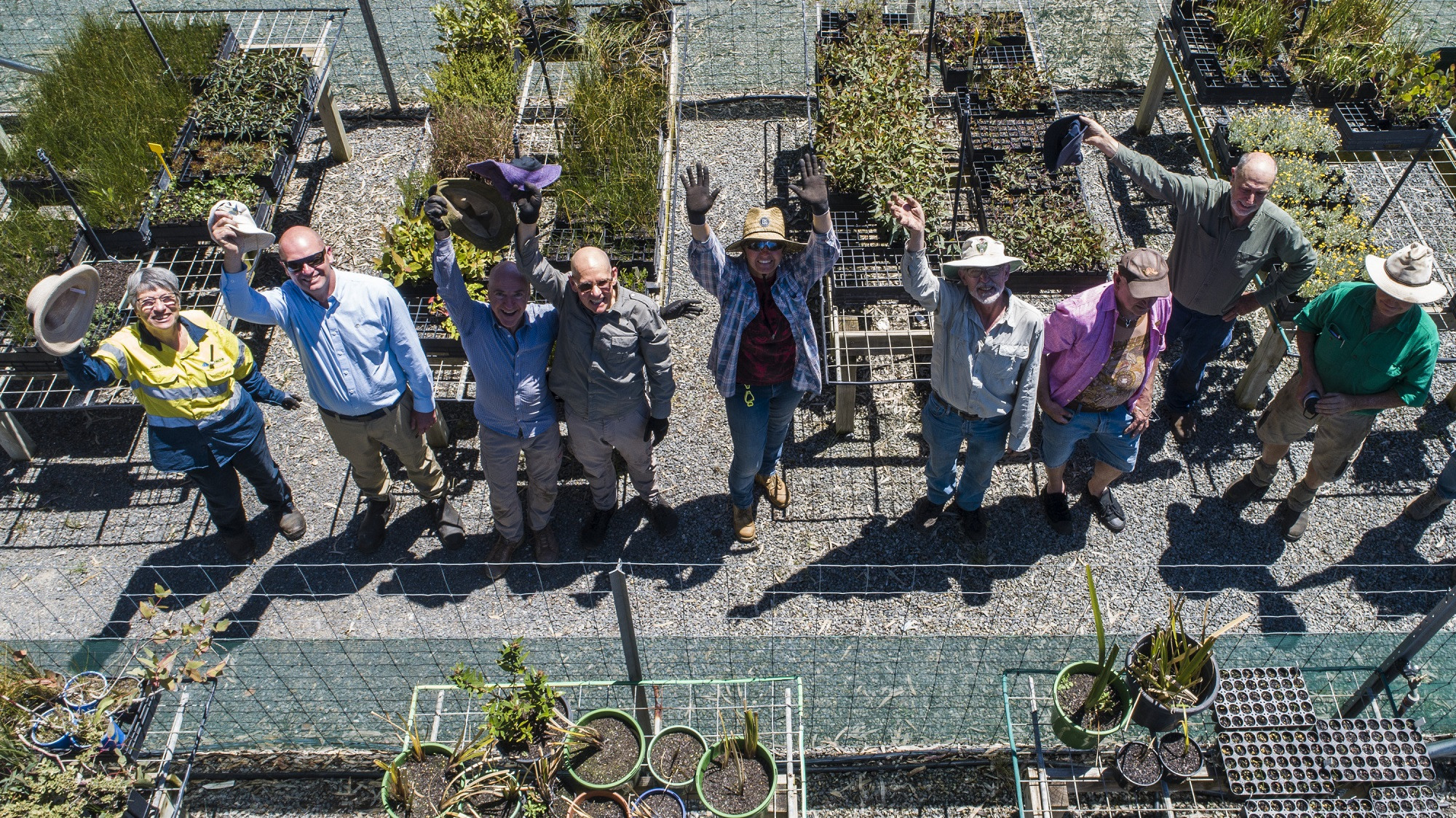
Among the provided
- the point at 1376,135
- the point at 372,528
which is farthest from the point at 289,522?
the point at 1376,135

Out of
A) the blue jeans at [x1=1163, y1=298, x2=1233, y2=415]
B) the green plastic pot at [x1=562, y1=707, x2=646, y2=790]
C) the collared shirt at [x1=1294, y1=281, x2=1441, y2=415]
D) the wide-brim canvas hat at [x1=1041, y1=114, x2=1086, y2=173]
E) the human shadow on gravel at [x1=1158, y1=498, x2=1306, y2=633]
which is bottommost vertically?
the human shadow on gravel at [x1=1158, y1=498, x2=1306, y2=633]

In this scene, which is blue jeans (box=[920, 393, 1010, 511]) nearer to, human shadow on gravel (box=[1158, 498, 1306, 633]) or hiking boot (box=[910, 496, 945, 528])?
hiking boot (box=[910, 496, 945, 528])

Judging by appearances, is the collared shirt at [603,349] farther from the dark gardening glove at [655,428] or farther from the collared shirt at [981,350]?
the collared shirt at [981,350]

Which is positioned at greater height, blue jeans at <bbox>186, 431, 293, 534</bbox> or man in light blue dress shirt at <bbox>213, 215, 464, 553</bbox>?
man in light blue dress shirt at <bbox>213, 215, 464, 553</bbox>

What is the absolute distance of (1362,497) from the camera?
238 inches

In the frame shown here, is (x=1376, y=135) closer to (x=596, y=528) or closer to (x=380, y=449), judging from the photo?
(x=596, y=528)

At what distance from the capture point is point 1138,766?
166 inches

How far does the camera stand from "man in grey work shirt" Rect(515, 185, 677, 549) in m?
4.77

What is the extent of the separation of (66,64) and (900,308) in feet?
22.4

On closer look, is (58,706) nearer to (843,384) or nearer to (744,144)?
(843,384)

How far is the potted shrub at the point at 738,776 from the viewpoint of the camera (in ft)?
13.3

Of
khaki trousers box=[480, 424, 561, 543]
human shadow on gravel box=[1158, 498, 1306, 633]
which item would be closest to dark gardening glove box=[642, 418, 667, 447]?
khaki trousers box=[480, 424, 561, 543]

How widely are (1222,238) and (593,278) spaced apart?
11.2ft

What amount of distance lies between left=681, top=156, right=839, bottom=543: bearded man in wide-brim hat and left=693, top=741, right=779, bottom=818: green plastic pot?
1747mm
